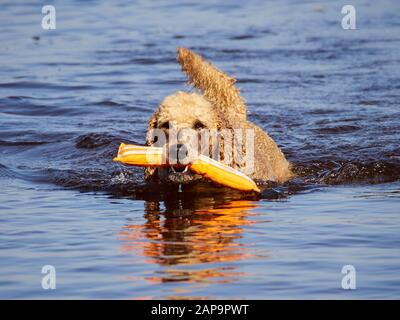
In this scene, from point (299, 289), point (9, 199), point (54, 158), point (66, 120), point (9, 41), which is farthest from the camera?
point (9, 41)

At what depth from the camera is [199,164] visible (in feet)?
28.7

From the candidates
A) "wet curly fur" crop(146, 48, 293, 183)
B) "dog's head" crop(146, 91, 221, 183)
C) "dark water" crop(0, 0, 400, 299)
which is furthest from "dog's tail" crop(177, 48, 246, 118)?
"dark water" crop(0, 0, 400, 299)

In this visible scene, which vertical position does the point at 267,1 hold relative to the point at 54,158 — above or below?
above

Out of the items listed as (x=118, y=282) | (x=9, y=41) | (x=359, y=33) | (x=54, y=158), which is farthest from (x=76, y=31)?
(x=118, y=282)

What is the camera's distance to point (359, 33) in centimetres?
1991

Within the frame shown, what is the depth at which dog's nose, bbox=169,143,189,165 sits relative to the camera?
8.58m

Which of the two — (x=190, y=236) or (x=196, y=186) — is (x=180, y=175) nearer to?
(x=196, y=186)

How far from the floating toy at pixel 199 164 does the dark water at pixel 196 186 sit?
1.10 ft

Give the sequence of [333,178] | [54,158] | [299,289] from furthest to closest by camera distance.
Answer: [54,158], [333,178], [299,289]

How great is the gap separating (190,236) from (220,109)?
209 cm

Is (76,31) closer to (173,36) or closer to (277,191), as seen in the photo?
(173,36)

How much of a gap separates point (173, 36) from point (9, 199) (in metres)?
10.9

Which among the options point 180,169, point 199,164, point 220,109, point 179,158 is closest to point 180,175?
point 180,169

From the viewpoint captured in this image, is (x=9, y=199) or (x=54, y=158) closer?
(x=9, y=199)
